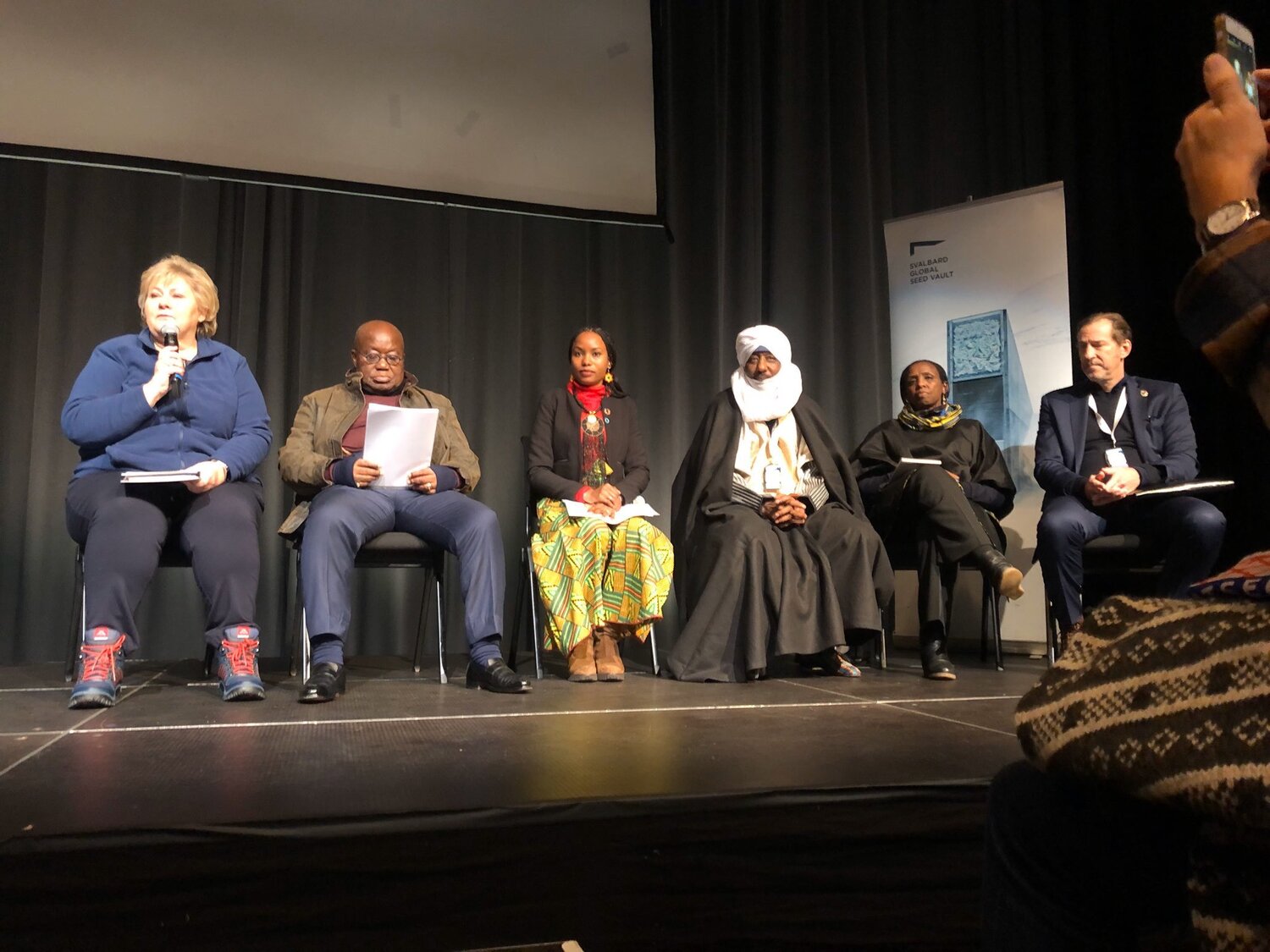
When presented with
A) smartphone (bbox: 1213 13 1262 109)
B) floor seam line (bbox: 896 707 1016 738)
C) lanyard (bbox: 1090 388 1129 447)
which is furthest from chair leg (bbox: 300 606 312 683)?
lanyard (bbox: 1090 388 1129 447)

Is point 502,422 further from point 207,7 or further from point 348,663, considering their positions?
point 207,7

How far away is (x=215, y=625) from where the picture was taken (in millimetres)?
2662

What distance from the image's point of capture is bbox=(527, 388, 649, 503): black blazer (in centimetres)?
363

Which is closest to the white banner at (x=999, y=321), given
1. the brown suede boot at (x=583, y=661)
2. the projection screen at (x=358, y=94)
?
the projection screen at (x=358, y=94)

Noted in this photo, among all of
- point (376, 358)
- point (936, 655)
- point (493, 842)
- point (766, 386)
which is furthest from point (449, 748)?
point (766, 386)

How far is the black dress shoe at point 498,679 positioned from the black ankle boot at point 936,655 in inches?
51.5

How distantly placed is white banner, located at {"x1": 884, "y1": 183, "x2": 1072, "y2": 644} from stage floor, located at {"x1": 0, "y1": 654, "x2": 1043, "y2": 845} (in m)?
1.51

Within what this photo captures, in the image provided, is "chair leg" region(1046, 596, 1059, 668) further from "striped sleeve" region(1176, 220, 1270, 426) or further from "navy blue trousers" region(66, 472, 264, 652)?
"striped sleeve" region(1176, 220, 1270, 426)

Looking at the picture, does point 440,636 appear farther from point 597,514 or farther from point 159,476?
point 159,476

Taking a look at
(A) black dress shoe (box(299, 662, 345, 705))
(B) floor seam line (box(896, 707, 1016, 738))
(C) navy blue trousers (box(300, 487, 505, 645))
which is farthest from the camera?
(C) navy blue trousers (box(300, 487, 505, 645))

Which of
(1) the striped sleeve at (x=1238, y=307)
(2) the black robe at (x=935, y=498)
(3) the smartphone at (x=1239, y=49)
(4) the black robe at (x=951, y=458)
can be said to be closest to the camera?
(1) the striped sleeve at (x=1238, y=307)

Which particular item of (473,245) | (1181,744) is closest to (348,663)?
(473,245)

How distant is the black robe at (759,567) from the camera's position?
3.25 metres

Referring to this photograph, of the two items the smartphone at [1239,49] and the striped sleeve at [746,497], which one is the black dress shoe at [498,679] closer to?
the striped sleeve at [746,497]
